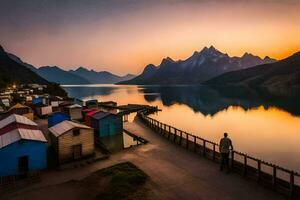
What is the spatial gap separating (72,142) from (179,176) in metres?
13.8

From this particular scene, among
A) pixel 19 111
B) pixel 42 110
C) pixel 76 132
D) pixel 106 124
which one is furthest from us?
pixel 42 110

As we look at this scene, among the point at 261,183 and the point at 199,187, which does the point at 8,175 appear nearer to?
the point at 199,187

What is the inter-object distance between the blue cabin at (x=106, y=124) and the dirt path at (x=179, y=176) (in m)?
11.9

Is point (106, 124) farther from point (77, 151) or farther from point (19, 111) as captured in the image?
point (19, 111)

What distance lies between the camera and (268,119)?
261ft

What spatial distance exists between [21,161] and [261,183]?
22867 mm

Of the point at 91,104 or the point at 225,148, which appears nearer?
the point at 225,148

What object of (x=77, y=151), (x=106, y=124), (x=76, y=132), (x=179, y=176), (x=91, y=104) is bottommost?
(x=179, y=176)

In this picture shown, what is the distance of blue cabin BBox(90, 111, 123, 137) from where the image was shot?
4191 cm

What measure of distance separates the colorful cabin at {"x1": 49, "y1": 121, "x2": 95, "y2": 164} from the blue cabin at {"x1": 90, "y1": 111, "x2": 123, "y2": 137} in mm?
12631

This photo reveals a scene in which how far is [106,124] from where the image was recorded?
42.4 meters

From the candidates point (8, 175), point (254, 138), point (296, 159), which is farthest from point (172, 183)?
point (254, 138)

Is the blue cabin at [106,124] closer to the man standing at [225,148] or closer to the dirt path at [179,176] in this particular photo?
the dirt path at [179,176]

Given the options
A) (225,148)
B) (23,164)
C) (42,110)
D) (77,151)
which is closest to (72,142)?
(77,151)
